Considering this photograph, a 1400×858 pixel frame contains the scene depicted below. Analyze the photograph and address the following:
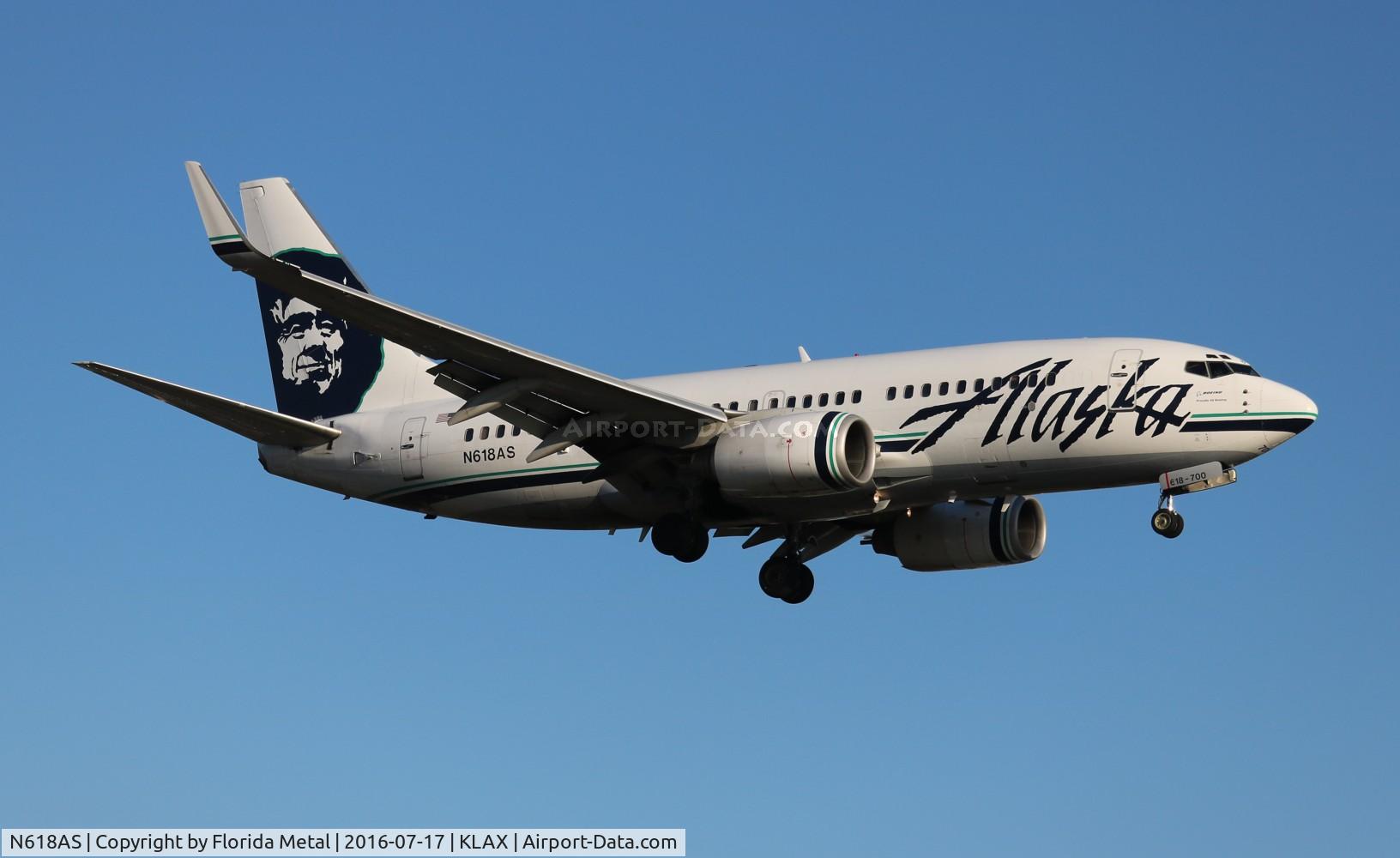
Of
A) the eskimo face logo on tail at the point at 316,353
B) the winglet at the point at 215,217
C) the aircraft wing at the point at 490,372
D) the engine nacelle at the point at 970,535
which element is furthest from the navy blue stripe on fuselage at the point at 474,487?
the winglet at the point at 215,217

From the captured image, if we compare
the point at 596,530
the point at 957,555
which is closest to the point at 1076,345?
the point at 957,555

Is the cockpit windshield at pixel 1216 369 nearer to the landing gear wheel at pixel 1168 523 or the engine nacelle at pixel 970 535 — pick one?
the landing gear wheel at pixel 1168 523

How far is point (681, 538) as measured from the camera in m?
38.1

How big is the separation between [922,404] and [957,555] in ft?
19.1

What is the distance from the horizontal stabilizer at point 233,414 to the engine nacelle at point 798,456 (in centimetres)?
1007

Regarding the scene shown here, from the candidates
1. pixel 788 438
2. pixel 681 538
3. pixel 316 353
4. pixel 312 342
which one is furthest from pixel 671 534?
pixel 312 342

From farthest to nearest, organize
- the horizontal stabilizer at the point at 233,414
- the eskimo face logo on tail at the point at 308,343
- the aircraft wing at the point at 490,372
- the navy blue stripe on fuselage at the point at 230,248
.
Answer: the eskimo face logo on tail at the point at 308,343
the horizontal stabilizer at the point at 233,414
the aircraft wing at the point at 490,372
the navy blue stripe on fuselage at the point at 230,248

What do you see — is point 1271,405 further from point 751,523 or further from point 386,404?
point 386,404

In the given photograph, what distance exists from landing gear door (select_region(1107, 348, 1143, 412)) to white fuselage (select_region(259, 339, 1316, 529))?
0.12ft

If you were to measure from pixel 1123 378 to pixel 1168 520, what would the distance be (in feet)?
9.44

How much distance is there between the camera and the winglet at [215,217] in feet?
99.0

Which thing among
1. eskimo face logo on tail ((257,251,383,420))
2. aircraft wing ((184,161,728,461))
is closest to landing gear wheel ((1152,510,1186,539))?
aircraft wing ((184,161,728,461))

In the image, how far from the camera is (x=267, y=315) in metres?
45.1

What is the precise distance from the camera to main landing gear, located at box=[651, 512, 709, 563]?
3816cm
